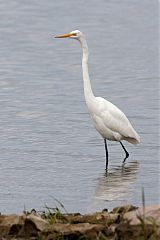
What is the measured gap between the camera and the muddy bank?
4.79 metres

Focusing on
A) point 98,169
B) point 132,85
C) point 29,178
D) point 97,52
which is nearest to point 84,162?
point 98,169

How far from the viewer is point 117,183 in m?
9.15

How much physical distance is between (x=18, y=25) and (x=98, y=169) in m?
10.2

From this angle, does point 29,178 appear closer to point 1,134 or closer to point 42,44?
point 1,134

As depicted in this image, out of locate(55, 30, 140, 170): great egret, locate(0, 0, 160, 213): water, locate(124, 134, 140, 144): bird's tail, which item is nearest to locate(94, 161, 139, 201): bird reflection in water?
locate(0, 0, 160, 213): water

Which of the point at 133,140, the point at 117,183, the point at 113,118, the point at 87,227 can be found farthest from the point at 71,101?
the point at 87,227

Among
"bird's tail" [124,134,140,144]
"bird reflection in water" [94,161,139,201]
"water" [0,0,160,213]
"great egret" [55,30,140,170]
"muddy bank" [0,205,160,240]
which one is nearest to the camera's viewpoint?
"muddy bank" [0,205,160,240]

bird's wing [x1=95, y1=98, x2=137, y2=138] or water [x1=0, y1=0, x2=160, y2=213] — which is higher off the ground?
bird's wing [x1=95, y1=98, x2=137, y2=138]

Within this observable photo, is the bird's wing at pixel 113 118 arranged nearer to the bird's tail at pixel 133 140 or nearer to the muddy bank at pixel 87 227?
the bird's tail at pixel 133 140

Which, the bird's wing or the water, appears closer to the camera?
the water

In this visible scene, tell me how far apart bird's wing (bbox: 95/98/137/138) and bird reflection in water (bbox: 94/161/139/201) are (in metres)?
0.88

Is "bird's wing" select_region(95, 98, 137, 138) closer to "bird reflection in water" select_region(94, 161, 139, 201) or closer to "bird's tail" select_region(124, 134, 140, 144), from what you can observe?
"bird's tail" select_region(124, 134, 140, 144)

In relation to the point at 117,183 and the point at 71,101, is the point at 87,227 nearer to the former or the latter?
the point at 117,183

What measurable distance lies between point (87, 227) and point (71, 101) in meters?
8.22
